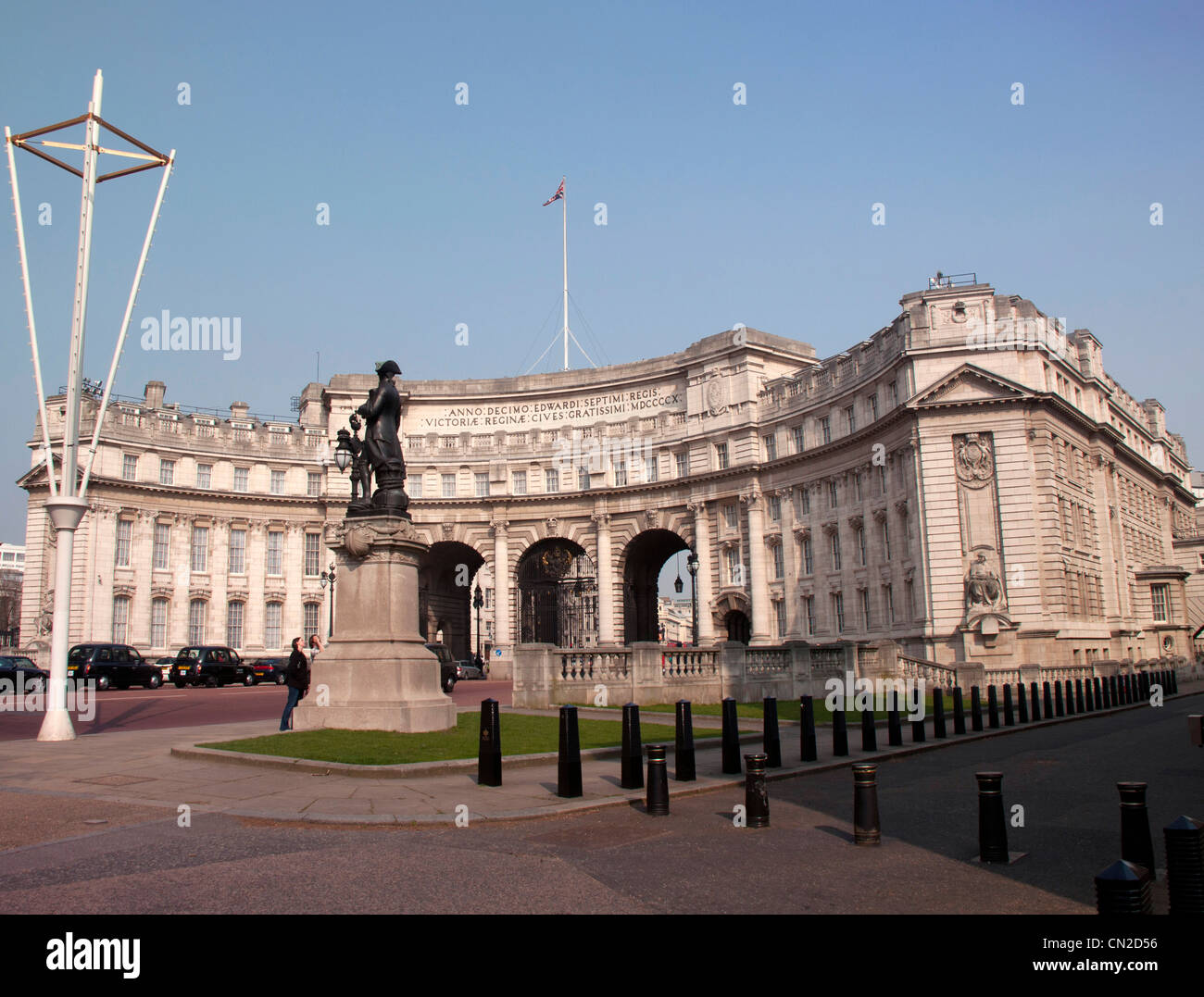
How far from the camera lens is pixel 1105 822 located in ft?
34.6

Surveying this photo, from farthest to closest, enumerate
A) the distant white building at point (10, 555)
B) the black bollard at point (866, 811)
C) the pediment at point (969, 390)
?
the distant white building at point (10, 555) → the pediment at point (969, 390) → the black bollard at point (866, 811)

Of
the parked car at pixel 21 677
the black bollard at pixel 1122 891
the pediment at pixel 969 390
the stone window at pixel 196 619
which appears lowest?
the black bollard at pixel 1122 891

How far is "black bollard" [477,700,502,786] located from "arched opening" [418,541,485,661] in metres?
52.7

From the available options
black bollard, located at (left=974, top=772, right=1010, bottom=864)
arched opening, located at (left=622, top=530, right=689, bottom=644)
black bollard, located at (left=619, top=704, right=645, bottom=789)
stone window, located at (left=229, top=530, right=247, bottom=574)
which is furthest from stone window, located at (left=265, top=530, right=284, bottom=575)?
black bollard, located at (left=974, top=772, right=1010, bottom=864)

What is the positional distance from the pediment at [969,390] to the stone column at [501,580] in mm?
29349

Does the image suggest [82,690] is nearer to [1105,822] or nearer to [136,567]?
[136,567]

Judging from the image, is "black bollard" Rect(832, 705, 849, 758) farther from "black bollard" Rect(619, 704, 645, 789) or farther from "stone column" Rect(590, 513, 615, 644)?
"stone column" Rect(590, 513, 615, 644)

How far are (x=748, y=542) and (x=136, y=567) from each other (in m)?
35.8

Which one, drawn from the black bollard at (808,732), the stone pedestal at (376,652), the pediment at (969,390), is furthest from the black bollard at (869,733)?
the pediment at (969,390)

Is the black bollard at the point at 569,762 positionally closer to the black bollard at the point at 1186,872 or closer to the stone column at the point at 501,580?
the black bollard at the point at 1186,872

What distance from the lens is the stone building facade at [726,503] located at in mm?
42875

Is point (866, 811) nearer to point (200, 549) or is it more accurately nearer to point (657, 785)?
point (657, 785)
